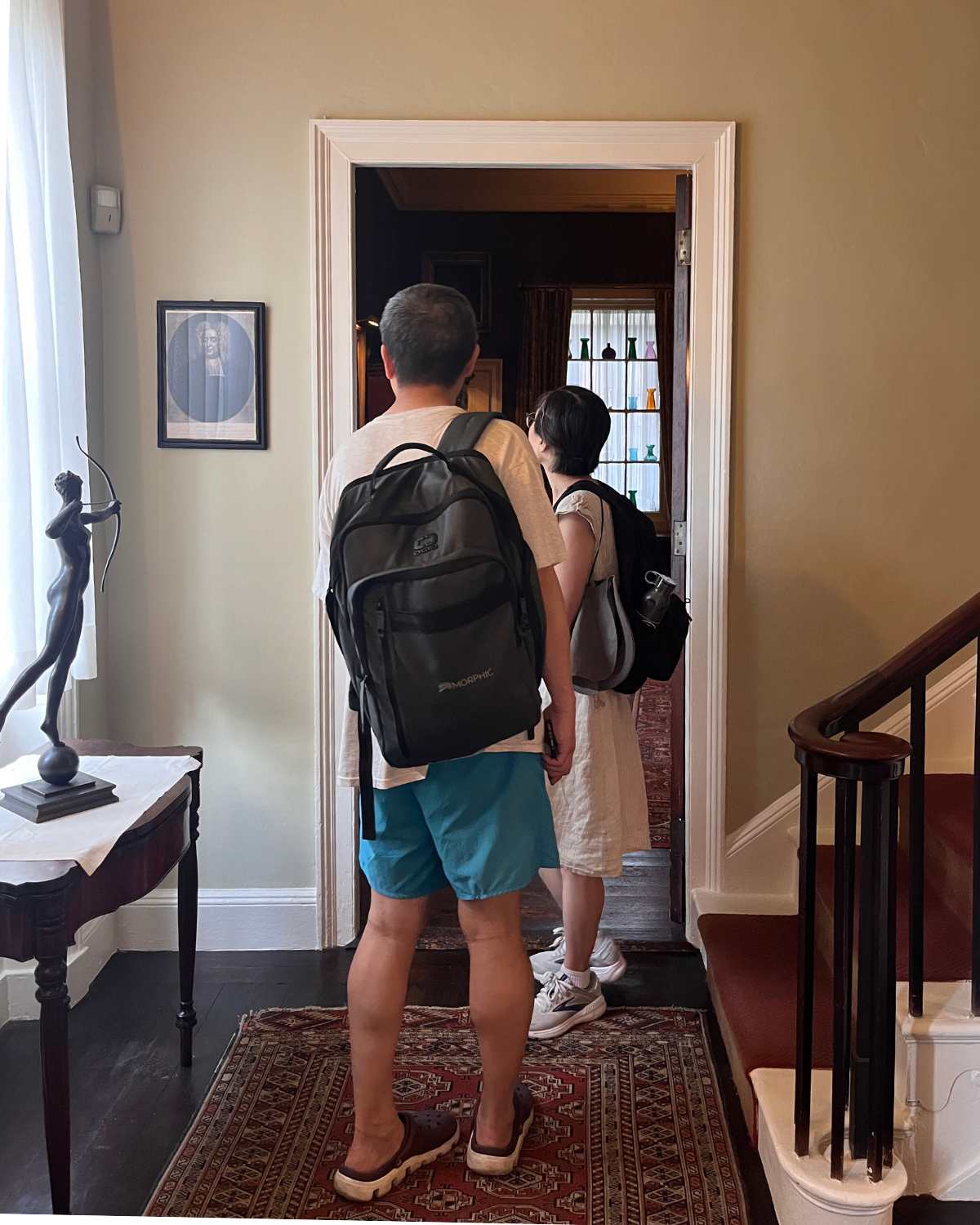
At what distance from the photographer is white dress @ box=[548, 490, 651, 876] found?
226cm

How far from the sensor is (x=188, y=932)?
2.27m

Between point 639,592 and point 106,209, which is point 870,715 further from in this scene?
point 106,209

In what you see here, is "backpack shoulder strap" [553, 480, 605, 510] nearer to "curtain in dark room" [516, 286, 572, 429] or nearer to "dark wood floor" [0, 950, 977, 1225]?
"dark wood floor" [0, 950, 977, 1225]

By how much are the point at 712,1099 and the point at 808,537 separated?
57.7 inches

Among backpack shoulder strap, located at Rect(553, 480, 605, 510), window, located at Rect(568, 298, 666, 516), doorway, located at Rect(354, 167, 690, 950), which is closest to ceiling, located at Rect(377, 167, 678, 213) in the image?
doorway, located at Rect(354, 167, 690, 950)

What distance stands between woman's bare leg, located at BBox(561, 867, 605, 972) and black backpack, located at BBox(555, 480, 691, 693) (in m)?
0.50

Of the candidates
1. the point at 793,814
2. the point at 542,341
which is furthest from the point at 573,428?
the point at 542,341

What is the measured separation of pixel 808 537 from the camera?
278 centimetres

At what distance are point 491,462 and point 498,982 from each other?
0.90 m

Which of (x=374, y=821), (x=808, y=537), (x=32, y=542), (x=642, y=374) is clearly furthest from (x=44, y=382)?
(x=642, y=374)

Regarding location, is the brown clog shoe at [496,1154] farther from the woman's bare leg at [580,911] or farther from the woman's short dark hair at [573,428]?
the woman's short dark hair at [573,428]

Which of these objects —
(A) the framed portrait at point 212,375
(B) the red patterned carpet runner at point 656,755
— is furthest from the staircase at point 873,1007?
(A) the framed portrait at point 212,375

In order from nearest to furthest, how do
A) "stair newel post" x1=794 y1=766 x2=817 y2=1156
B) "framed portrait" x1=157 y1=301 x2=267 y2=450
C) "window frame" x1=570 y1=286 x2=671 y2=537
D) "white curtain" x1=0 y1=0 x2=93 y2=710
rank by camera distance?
"stair newel post" x1=794 y1=766 x2=817 y2=1156, "white curtain" x1=0 y1=0 x2=93 y2=710, "framed portrait" x1=157 y1=301 x2=267 y2=450, "window frame" x1=570 y1=286 x2=671 y2=537

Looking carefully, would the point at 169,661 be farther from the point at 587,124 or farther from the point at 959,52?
the point at 959,52
